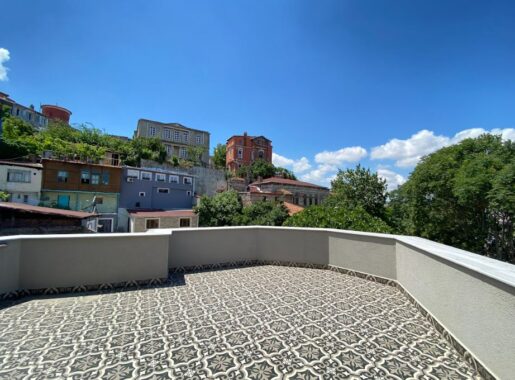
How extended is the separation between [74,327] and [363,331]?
119 inches

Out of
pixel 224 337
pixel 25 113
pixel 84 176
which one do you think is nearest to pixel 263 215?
Answer: pixel 84 176

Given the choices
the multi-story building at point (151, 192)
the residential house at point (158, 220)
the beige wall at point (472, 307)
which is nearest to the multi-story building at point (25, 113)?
the multi-story building at point (151, 192)

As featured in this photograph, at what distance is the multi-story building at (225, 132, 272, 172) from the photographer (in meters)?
45.3

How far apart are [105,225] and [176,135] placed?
20908 millimetres

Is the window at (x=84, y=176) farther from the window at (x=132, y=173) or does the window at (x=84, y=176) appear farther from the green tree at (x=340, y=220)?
the green tree at (x=340, y=220)

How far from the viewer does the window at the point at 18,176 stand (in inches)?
702

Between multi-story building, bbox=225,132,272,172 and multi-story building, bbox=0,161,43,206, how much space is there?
94.6 feet

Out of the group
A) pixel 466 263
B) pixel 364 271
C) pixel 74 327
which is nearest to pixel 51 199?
pixel 74 327

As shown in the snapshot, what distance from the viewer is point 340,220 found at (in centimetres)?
578

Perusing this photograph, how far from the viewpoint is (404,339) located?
238 cm

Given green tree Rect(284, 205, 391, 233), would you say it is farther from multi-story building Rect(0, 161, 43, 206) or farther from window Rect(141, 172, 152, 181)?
multi-story building Rect(0, 161, 43, 206)

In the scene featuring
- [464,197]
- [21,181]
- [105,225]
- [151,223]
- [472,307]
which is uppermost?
[21,181]

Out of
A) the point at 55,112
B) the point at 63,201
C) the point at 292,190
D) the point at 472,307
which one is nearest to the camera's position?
the point at 472,307

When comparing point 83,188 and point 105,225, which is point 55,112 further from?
point 105,225
